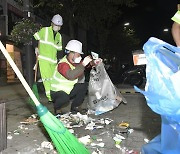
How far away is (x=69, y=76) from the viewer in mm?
3941

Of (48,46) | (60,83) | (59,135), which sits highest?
(48,46)

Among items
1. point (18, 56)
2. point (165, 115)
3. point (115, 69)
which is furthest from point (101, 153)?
point (18, 56)

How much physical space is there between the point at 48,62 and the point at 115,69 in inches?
326

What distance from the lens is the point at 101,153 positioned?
9.58 ft

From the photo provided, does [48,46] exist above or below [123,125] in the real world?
above

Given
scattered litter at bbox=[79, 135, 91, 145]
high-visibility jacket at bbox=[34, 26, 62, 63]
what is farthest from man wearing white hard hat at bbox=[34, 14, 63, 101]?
scattered litter at bbox=[79, 135, 91, 145]

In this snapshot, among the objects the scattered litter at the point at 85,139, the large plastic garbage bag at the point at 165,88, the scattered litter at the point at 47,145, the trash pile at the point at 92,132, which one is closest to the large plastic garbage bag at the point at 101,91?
the trash pile at the point at 92,132

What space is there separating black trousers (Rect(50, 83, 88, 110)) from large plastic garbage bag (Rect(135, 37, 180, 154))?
2319 mm

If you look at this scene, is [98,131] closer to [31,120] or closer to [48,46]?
[31,120]

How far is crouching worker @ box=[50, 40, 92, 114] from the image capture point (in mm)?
3941

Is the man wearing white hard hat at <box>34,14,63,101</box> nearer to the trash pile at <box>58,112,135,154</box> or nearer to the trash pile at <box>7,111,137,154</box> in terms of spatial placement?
the trash pile at <box>7,111,137,154</box>

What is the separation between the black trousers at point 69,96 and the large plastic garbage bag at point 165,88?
2.32 m

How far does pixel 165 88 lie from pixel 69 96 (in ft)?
8.98

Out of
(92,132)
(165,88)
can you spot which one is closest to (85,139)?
(92,132)
